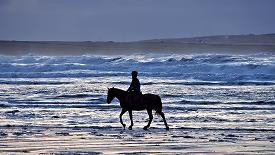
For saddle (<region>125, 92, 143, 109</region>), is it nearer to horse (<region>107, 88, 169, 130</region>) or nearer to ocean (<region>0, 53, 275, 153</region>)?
horse (<region>107, 88, 169, 130</region>)

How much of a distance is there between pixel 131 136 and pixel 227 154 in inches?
171

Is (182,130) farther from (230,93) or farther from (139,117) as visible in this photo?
(230,93)

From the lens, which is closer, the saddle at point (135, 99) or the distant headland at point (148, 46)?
the saddle at point (135, 99)

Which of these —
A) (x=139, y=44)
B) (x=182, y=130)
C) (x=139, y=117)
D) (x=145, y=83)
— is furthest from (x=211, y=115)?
(x=139, y=44)

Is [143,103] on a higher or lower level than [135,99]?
lower

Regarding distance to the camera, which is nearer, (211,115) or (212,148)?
(212,148)

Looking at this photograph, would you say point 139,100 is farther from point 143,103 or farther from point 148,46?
point 148,46

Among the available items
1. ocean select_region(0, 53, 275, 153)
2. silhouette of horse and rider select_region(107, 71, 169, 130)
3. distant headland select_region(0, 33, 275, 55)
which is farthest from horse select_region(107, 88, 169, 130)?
distant headland select_region(0, 33, 275, 55)

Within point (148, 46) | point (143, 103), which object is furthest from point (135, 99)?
point (148, 46)

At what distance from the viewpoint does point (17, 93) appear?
119 feet

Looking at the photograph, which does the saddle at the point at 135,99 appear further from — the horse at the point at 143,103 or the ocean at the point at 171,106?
the ocean at the point at 171,106

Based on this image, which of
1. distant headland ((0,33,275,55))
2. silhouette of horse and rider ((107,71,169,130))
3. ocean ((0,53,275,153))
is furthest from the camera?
distant headland ((0,33,275,55))

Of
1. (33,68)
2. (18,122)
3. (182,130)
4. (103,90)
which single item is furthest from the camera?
(33,68)

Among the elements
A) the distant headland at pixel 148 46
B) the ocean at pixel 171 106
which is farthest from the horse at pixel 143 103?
the distant headland at pixel 148 46
